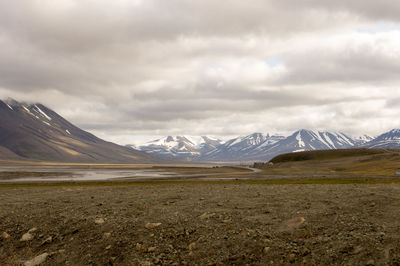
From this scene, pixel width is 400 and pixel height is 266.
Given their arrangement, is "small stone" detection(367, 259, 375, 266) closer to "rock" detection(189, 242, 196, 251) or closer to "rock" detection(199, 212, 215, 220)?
"rock" detection(189, 242, 196, 251)

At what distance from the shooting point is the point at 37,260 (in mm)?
20953

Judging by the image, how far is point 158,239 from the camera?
21.2m

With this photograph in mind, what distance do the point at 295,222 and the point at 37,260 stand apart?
51.0ft

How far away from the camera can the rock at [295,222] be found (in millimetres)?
20828

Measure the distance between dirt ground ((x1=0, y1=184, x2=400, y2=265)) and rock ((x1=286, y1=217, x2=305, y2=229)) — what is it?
6cm

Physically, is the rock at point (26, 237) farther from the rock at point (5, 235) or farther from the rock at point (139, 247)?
the rock at point (139, 247)

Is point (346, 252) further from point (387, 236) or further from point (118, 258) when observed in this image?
point (118, 258)

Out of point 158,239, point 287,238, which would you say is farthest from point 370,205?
point 158,239

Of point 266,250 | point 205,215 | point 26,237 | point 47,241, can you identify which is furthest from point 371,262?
point 26,237

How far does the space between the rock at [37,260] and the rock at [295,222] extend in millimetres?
14701

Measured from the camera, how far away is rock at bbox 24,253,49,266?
20.7 metres

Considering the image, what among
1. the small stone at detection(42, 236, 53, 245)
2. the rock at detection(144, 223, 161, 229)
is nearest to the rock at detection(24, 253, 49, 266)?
the small stone at detection(42, 236, 53, 245)

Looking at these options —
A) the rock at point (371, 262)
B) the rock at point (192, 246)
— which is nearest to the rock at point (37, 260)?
the rock at point (192, 246)

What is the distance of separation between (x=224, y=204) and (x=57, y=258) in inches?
512
